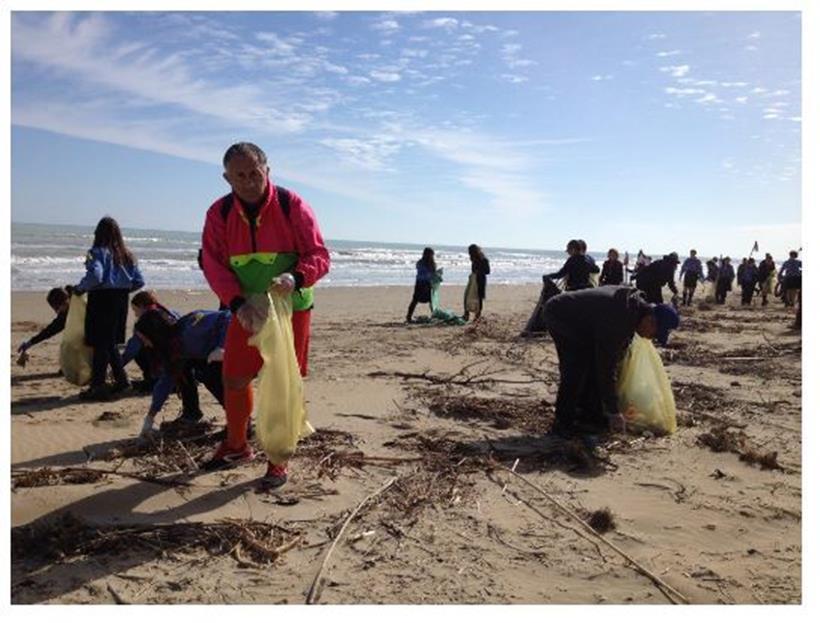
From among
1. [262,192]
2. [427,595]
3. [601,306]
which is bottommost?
[427,595]

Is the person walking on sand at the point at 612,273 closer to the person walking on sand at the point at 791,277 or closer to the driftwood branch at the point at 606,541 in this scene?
the person walking on sand at the point at 791,277

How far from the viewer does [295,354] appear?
3502mm

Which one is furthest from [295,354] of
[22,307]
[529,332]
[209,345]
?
[22,307]

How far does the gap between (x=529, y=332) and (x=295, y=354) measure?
6.80m

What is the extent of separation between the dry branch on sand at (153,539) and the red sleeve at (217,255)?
1142 mm

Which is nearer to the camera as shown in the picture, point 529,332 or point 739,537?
point 739,537

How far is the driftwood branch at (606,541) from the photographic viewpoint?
259 cm

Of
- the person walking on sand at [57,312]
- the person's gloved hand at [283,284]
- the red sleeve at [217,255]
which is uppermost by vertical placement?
the red sleeve at [217,255]

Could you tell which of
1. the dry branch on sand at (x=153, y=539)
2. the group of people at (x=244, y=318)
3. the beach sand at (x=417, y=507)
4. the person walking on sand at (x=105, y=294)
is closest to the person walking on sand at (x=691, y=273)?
the beach sand at (x=417, y=507)

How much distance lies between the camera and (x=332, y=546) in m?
2.81

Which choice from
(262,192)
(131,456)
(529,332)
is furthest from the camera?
(529,332)

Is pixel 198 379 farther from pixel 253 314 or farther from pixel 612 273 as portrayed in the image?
pixel 612 273

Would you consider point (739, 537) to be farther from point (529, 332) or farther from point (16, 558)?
point (529, 332)

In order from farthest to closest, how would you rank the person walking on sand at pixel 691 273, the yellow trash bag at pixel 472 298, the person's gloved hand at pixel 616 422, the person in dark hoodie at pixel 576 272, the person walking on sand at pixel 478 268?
the person walking on sand at pixel 691 273
the yellow trash bag at pixel 472 298
the person walking on sand at pixel 478 268
the person in dark hoodie at pixel 576 272
the person's gloved hand at pixel 616 422
